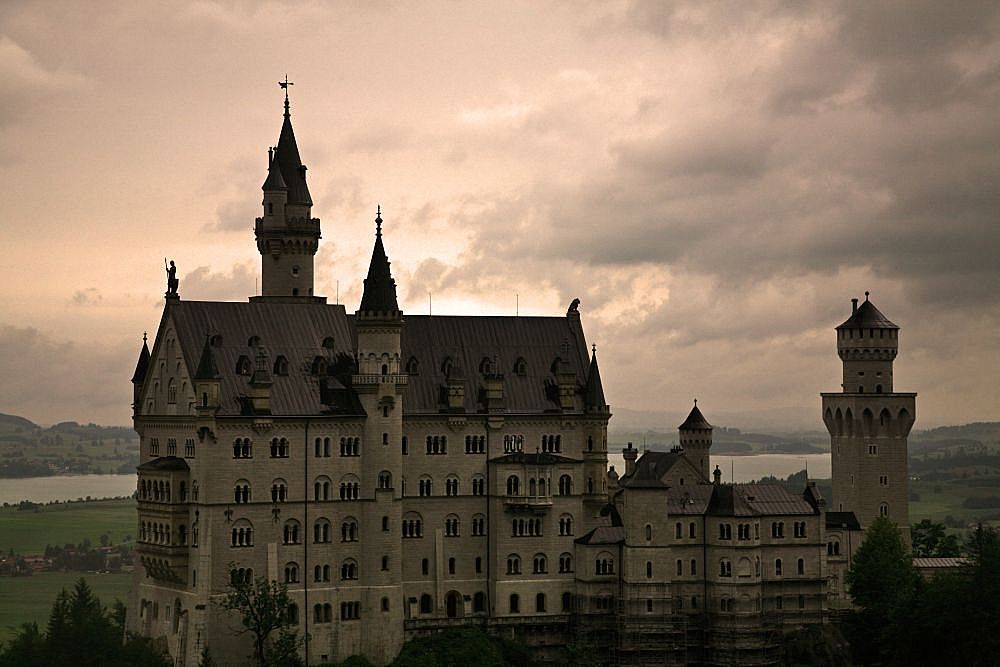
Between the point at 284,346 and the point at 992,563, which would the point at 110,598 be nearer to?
the point at 284,346

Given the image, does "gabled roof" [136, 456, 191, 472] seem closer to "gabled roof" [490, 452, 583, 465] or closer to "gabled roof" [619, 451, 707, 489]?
"gabled roof" [490, 452, 583, 465]

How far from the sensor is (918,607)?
12244 centimetres

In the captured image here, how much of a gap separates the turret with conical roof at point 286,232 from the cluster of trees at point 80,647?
88.1 ft

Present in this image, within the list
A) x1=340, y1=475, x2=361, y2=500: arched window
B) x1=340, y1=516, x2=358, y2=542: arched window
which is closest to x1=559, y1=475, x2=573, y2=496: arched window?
x1=340, y1=475, x2=361, y2=500: arched window

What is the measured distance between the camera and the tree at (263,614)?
376 feet

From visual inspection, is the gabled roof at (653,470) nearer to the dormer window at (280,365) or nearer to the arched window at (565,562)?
the arched window at (565,562)

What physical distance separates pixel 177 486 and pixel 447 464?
19.8 m

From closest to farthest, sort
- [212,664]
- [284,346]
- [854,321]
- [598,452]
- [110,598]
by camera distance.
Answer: [212,664]
[284,346]
[598,452]
[854,321]
[110,598]

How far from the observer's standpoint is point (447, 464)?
127000 millimetres

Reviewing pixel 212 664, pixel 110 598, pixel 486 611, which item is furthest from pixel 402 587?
pixel 110 598

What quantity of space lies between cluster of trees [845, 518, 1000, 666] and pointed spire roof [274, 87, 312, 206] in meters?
50.0

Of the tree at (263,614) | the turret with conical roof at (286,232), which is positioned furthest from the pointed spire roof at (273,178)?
the tree at (263,614)

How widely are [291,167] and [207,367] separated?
23.8 meters

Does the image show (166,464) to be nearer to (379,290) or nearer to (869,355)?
(379,290)
